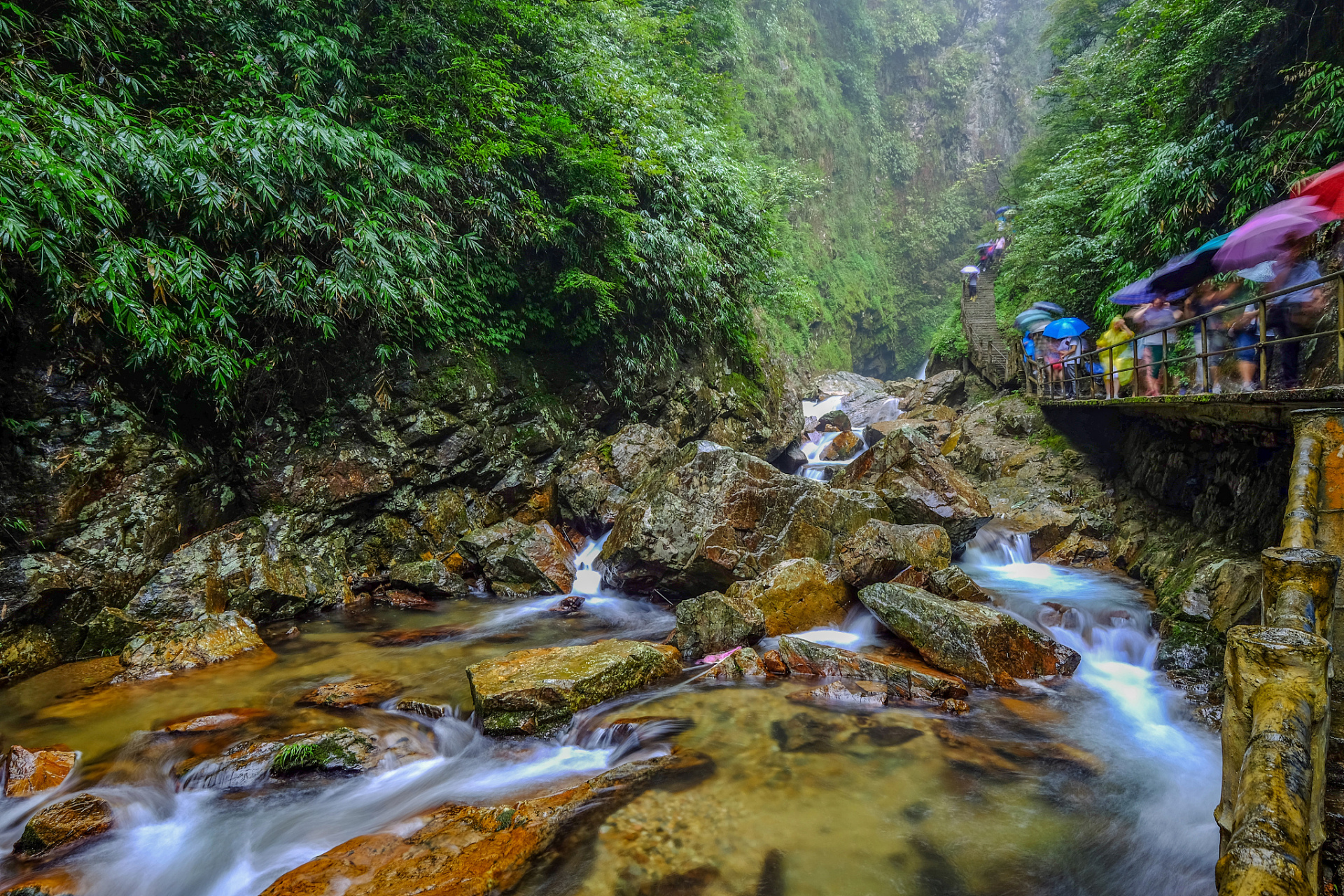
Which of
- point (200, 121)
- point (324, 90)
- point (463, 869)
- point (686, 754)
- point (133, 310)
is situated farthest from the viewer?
point (324, 90)

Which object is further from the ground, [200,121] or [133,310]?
[200,121]

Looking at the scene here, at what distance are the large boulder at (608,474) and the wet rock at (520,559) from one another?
738 mm

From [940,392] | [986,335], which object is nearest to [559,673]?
[940,392]

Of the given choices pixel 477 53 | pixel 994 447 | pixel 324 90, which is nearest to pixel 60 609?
pixel 324 90

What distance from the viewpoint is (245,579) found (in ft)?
23.0

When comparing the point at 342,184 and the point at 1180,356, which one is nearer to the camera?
the point at 342,184

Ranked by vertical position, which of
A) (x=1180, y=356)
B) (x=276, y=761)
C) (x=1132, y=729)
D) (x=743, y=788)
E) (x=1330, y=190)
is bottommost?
(x=1132, y=729)

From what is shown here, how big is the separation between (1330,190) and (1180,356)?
8.24ft

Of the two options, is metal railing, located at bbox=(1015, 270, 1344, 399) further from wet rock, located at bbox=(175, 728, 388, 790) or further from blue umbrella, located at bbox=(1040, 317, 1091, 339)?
wet rock, located at bbox=(175, 728, 388, 790)

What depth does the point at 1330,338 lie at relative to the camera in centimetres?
665

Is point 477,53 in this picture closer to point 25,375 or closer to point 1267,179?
point 25,375

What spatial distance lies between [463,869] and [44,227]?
238 inches

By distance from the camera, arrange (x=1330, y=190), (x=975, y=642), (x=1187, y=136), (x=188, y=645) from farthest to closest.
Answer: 1. (x=1187, y=136)
2. (x=188, y=645)
3. (x=1330, y=190)
4. (x=975, y=642)

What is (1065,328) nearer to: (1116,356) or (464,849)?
(1116,356)
